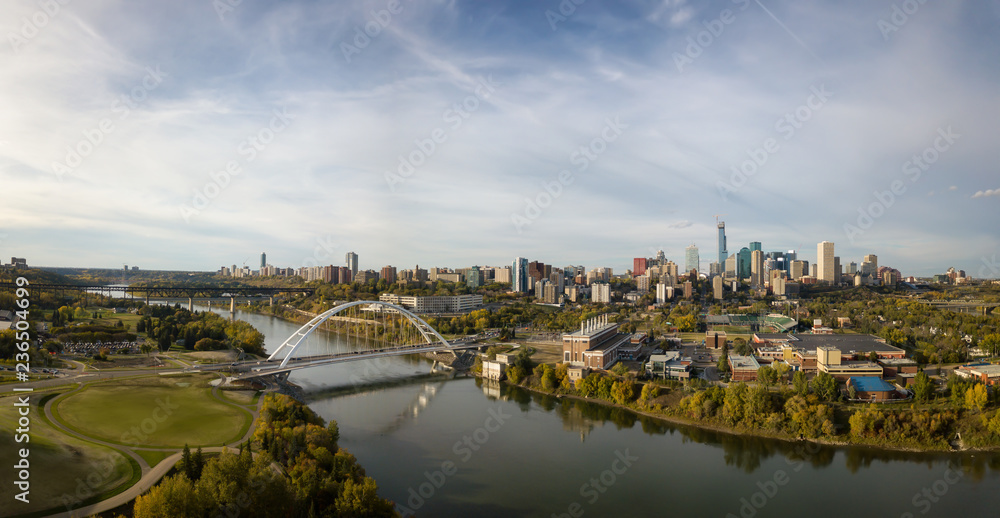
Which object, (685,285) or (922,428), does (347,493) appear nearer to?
(922,428)

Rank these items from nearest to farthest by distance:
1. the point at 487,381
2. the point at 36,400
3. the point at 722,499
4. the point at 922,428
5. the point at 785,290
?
1. the point at 722,499
2. the point at 36,400
3. the point at 922,428
4. the point at 487,381
5. the point at 785,290

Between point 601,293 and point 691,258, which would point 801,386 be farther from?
point 691,258

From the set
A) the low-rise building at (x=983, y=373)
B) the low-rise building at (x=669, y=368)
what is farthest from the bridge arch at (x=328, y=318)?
the low-rise building at (x=983, y=373)

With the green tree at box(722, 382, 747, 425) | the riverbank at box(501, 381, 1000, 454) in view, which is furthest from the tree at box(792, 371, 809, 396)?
the riverbank at box(501, 381, 1000, 454)

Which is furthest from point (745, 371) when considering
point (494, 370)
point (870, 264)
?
point (870, 264)

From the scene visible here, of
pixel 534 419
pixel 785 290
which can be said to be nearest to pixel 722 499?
pixel 534 419

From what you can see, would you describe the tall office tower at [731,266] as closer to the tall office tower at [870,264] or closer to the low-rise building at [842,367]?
the tall office tower at [870,264]

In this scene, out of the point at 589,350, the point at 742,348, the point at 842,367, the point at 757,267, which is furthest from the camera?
the point at 757,267
